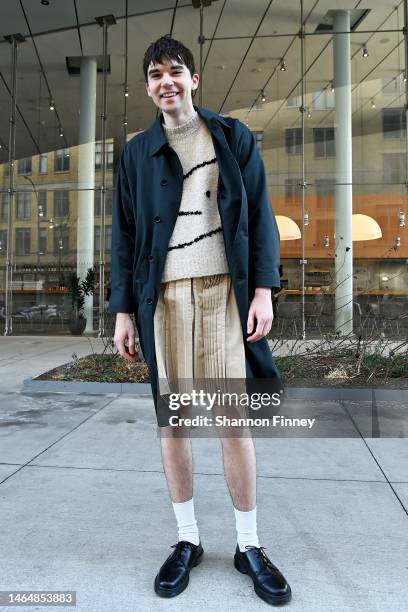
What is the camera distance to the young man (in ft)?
5.58

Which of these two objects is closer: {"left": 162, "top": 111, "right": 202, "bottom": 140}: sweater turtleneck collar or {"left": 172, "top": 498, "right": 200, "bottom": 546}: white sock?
{"left": 162, "top": 111, "right": 202, "bottom": 140}: sweater turtleneck collar

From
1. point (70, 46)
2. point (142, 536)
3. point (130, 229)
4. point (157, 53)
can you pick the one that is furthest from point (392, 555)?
point (70, 46)

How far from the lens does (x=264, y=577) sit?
1.74 meters

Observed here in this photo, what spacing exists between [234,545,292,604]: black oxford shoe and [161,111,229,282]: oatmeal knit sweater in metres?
1.08

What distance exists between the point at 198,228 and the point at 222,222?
0.33 ft

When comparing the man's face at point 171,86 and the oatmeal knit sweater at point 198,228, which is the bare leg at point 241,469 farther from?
the man's face at point 171,86

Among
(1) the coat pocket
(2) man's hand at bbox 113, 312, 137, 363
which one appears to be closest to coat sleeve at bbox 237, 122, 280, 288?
(1) the coat pocket

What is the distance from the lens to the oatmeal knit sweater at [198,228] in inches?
Result: 68.2

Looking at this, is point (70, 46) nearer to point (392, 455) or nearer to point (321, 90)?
point (321, 90)

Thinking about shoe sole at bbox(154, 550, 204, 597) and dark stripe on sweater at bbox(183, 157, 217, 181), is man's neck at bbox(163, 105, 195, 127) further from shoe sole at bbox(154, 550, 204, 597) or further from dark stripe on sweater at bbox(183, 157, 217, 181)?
shoe sole at bbox(154, 550, 204, 597)

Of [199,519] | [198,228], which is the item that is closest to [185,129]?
[198,228]

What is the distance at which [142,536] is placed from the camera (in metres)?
2.20

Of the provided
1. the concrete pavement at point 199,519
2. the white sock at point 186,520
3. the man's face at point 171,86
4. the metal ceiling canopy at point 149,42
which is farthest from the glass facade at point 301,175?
the man's face at point 171,86

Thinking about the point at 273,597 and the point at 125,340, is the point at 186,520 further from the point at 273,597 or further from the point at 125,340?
the point at 125,340
